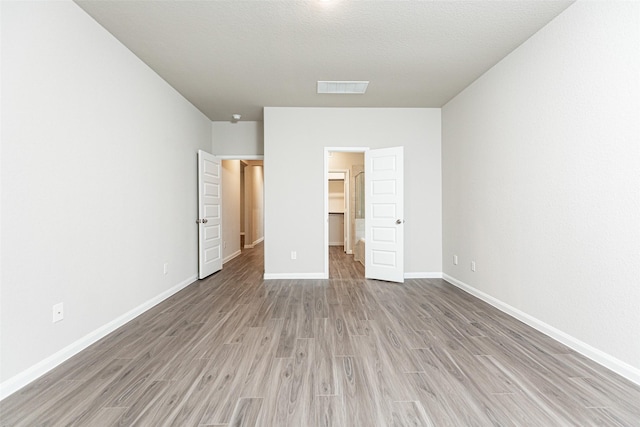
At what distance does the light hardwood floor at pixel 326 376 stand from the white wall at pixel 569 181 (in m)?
0.30

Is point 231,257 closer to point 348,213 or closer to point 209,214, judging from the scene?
point 209,214

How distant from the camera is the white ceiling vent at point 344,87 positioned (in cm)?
358

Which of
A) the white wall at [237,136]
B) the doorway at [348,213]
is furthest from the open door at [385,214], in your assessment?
the white wall at [237,136]

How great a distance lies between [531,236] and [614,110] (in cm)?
115

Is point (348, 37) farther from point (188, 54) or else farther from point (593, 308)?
point (593, 308)

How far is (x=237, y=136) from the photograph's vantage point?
5.15m

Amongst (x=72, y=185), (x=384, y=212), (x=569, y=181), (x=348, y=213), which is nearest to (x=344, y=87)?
(x=384, y=212)

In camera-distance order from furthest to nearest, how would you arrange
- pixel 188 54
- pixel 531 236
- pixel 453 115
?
1. pixel 453 115
2. pixel 188 54
3. pixel 531 236

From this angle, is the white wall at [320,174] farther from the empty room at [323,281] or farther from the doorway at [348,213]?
the doorway at [348,213]

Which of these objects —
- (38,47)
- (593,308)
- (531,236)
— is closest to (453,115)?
(531,236)

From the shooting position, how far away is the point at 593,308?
2057 mm

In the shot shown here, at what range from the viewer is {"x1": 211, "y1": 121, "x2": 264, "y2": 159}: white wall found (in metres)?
5.14

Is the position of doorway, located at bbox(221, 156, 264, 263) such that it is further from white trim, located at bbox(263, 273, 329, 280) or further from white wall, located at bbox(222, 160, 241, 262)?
white trim, located at bbox(263, 273, 329, 280)

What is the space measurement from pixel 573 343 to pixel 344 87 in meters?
3.41
